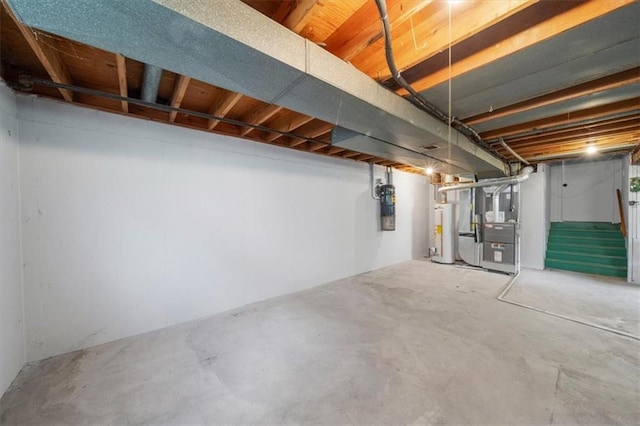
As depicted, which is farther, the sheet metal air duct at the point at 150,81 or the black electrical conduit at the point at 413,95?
the sheet metal air duct at the point at 150,81

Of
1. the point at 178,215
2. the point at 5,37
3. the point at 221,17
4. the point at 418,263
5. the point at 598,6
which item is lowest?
the point at 418,263

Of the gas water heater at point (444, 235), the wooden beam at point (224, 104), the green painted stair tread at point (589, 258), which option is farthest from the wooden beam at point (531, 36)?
the green painted stair tread at point (589, 258)

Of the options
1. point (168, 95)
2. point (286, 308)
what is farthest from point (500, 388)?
point (168, 95)

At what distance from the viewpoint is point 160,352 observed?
2.12 metres

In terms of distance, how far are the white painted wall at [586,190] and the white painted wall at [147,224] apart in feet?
21.2

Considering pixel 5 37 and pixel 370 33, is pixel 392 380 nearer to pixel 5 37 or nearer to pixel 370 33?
pixel 370 33

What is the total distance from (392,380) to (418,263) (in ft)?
14.3

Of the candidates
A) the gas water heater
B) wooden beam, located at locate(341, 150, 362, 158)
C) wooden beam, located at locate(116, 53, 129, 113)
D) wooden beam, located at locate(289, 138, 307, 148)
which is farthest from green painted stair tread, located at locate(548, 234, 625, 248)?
wooden beam, located at locate(116, 53, 129, 113)

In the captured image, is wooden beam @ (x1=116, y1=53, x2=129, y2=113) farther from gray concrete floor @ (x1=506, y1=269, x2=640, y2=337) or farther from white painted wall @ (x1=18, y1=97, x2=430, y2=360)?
gray concrete floor @ (x1=506, y1=269, x2=640, y2=337)

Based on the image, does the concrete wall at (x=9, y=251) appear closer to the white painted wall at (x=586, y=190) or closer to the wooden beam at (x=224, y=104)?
the wooden beam at (x=224, y=104)

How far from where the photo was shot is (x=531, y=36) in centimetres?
141

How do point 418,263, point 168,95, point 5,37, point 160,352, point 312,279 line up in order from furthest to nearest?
point 418,263
point 312,279
point 168,95
point 160,352
point 5,37

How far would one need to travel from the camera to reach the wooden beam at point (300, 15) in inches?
47.0

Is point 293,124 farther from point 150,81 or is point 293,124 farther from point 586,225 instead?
point 586,225
